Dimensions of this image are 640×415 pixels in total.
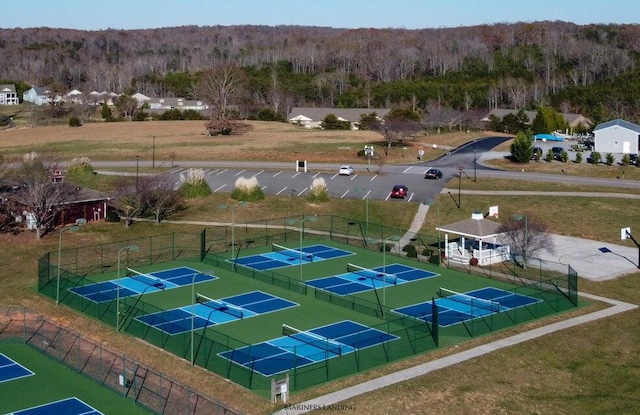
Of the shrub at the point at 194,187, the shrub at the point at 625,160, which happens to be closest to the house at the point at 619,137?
the shrub at the point at 625,160

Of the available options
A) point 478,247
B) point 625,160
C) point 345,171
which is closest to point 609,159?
point 625,160

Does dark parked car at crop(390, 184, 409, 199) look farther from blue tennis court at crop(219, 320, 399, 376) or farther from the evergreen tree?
blue tennis court at crop(219, 320, 399, 376)

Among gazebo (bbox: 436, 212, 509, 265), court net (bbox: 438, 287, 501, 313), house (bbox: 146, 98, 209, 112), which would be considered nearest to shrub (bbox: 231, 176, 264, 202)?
gazebo (bbox: 436, 212, 509, 265)

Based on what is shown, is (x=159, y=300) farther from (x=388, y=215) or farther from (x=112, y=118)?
A: (x=112, y=118)

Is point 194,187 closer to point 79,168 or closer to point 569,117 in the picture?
point 79,168

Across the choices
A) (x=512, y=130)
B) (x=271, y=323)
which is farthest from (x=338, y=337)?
(x=512, y=130)
